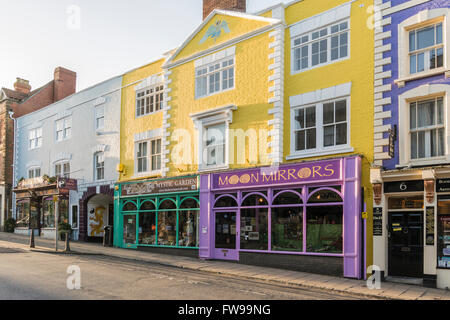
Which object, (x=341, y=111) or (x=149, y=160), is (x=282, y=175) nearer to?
(x=341, y=111)

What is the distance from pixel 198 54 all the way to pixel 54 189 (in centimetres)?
1320

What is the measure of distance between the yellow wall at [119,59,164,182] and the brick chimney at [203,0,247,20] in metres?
3.33

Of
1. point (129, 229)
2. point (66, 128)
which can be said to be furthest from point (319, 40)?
point (66, 128)

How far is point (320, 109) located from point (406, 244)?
5.22 meters

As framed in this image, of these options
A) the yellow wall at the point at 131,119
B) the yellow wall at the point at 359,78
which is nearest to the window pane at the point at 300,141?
the yellow wall at the point at 359,78

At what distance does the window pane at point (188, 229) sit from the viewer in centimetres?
1727

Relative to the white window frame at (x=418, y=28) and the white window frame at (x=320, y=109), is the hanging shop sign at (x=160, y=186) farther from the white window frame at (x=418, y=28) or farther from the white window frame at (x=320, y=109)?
the white window frame at (x=418, y=28)

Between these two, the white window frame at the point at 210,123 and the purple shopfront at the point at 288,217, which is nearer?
the purple shopfront at the point at 288,217

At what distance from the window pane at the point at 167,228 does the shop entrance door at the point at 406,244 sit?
945cm

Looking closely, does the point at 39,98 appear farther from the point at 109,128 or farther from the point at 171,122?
the point at 171,122

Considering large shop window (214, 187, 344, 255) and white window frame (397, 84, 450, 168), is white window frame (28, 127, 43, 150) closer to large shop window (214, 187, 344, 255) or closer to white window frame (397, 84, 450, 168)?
large shop window (214, 187, 344, 255)

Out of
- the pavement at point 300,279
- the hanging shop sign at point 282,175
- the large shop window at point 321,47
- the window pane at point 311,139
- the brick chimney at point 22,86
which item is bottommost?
the pavement at point 300,279

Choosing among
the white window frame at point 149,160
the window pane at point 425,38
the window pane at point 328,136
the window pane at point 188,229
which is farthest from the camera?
the white window frame at point 149,160
